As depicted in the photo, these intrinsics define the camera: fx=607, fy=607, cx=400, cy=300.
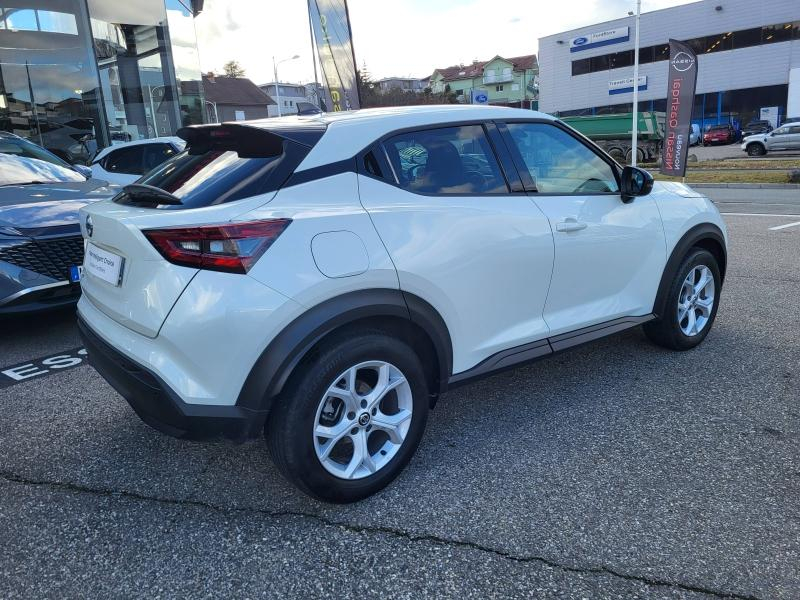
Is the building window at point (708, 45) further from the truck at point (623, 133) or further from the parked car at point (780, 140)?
the truck at point (623, 133)

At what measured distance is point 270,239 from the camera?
2305 millimetres

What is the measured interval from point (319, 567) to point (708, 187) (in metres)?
18.0

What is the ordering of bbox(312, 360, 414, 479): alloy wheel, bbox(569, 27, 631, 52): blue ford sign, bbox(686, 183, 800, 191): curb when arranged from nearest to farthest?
bbox(312, 360, 414, 479): alloy wheel
bbox(686, 183, 800, 191): curb
bbox(569, 27, 631, 52): blue ford sign

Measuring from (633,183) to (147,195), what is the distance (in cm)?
270

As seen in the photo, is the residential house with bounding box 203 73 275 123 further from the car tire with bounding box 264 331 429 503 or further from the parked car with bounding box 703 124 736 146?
the car tire with bounding box 264 331 429 503

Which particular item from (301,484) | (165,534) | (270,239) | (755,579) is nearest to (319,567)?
(301,484)

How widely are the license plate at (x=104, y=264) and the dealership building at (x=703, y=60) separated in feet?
156

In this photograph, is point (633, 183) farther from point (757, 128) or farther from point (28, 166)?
point (757, 128)

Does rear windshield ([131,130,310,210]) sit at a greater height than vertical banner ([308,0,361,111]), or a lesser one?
lesser

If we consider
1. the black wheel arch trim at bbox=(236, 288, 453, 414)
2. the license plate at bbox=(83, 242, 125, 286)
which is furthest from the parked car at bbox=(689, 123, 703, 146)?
the license plate at bbox=(83, 242, 125, 286)

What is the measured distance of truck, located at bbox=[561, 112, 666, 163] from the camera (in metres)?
28.1

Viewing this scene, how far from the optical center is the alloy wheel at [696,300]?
4.19 m

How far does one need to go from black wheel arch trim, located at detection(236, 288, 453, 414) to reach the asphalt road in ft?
2.05

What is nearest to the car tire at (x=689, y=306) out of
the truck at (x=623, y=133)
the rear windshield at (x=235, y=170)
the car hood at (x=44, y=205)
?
the rear windshield at (x=235, y=170)
